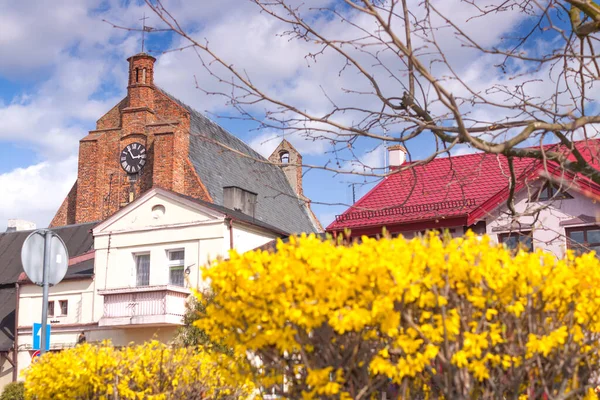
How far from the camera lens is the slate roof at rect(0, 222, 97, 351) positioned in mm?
31625

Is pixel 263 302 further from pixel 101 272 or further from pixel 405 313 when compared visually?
pixel 101 272

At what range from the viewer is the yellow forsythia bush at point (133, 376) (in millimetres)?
9555

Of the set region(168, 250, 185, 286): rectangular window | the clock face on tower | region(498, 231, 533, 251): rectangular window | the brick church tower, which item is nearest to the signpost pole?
region(498, 231, 533, 251): rectangular window

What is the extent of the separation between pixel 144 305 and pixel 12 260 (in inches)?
441

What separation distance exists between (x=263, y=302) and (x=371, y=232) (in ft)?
61.3

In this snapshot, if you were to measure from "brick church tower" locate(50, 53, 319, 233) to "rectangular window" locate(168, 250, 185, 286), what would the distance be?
9249mm

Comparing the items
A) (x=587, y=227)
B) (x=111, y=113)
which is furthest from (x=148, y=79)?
(x=587, y=227)

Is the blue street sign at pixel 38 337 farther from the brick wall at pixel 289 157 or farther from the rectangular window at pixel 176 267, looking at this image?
the brick wall at pixel 289 157

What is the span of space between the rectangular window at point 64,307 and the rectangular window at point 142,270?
3267 millimetres

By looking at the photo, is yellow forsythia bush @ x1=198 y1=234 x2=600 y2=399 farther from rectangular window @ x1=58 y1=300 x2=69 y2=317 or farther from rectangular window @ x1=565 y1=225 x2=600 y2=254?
rectangular window @ x1=58 y1=300 x2=69 y2=317

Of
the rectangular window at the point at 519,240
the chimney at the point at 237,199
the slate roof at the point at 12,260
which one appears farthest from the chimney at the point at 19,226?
the rectangular window at the point at 519,240

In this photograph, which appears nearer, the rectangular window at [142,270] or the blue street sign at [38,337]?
the blue street sign at [38,337]

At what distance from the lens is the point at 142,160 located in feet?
133

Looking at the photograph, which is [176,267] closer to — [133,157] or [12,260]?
[12,260]
